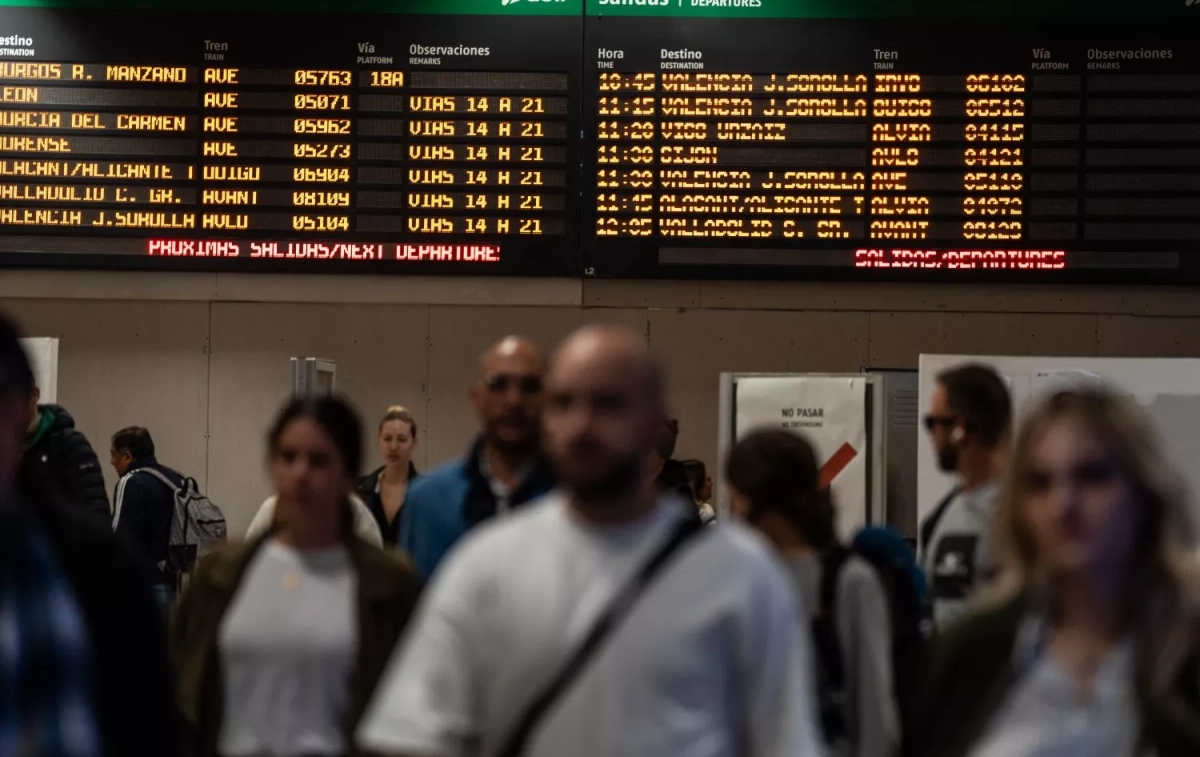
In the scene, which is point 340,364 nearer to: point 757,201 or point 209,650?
point 757,201

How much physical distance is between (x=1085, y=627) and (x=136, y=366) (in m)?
7.54

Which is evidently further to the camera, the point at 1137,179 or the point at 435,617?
the point at 1137,179

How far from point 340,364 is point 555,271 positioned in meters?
1.41

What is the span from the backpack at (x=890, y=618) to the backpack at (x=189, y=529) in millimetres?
4606

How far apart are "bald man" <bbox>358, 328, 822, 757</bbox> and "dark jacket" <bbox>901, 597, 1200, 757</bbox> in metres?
0.25

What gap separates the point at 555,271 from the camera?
8.61m

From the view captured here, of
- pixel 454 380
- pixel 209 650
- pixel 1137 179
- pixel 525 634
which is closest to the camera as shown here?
pixel 525 634

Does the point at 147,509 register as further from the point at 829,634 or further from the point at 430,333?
the point at 829,634

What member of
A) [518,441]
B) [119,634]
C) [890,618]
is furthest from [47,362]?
[119,634]

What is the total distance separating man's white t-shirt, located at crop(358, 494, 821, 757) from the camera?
2109 mm

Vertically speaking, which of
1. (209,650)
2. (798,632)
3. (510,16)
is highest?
(510,16)

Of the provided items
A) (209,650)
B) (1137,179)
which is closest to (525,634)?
(209,650)

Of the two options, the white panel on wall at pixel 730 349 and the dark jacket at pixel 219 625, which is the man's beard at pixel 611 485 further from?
the white panel on wall at pixel 730 349

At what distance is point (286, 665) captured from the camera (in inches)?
126
